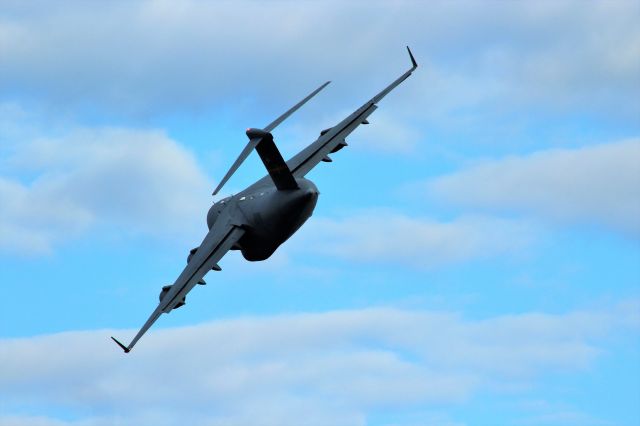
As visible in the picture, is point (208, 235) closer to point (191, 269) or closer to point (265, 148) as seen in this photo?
point (191, 269)

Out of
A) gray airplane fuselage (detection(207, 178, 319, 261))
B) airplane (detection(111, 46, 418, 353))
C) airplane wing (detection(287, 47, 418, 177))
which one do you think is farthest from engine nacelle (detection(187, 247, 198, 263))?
airplane wing (detection(287, 47, 418, 177))

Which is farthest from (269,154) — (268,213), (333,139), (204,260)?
(333,139)

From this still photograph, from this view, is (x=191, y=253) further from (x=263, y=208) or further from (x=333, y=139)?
(x=333, y=139)

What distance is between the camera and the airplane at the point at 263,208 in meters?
106

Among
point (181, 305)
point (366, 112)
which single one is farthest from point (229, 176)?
point (366, 112)

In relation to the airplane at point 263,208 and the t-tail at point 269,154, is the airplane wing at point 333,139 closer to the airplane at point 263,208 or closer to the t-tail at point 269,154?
the airplane at point 263,208

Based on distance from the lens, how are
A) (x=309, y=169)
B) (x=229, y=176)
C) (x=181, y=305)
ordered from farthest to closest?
(x=309, y=169) < (x=181, y=305) < (x=229, y=176)

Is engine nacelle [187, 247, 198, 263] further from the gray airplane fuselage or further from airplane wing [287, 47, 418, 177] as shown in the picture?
airplane wing [287, 47, 418, 177]

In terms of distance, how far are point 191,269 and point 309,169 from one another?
38.2ft

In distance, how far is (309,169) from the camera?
117 metres

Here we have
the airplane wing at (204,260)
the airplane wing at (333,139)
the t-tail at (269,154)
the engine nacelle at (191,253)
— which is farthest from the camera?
the airplane wing at (333,139)

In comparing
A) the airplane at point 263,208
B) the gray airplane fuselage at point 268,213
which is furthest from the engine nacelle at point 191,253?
the gray airplane fuselage at point 268,213

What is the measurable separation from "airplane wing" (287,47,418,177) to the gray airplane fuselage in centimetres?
354

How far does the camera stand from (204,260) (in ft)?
367
